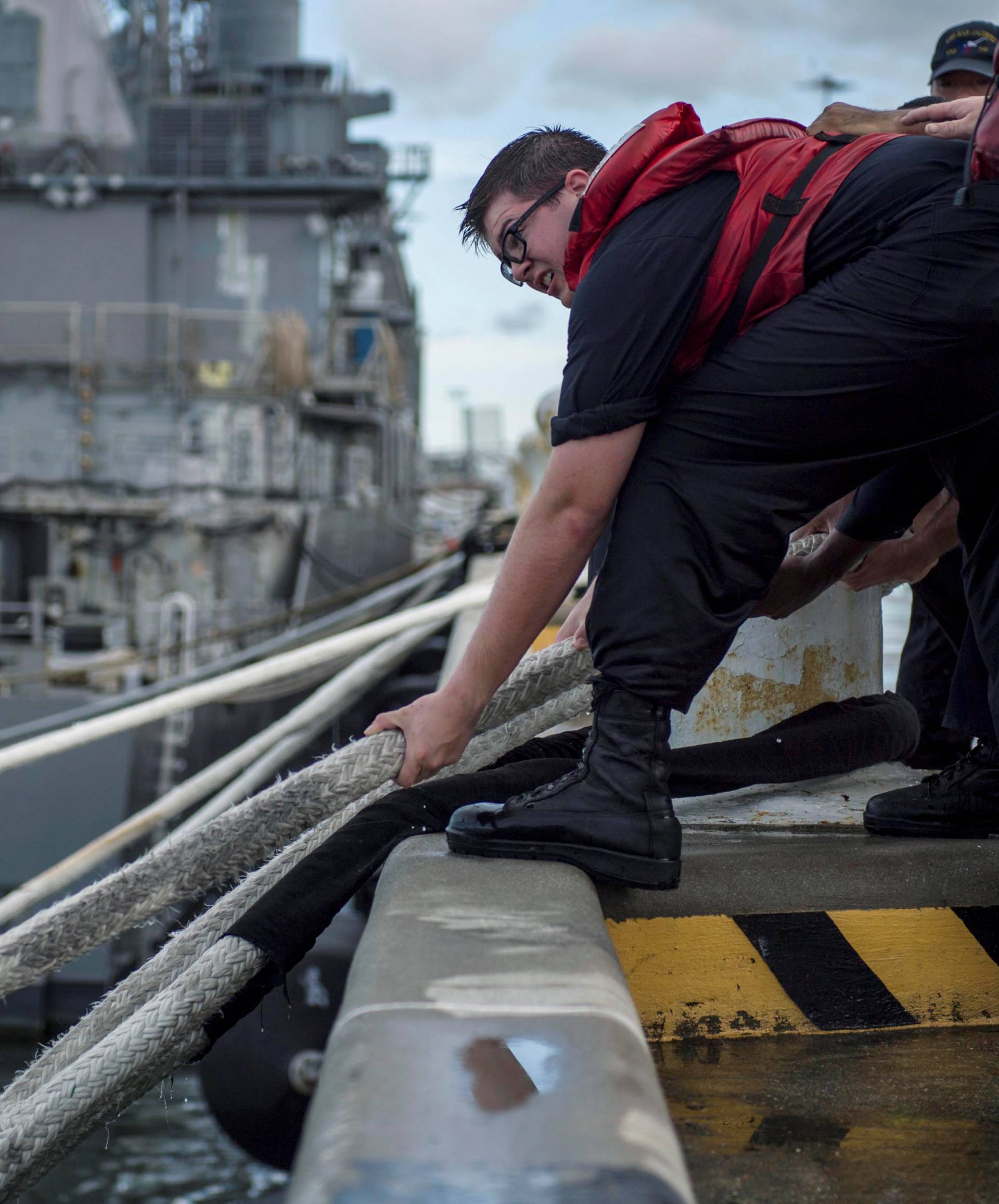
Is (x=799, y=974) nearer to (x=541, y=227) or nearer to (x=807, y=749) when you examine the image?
(x=807, y=749)

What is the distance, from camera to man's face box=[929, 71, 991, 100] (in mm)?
2516

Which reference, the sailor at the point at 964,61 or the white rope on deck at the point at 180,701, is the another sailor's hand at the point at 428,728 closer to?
the white rope on deck at the point at 180,701

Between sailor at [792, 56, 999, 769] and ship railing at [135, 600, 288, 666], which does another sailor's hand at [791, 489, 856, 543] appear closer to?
sailor at [792, 56, 999, 769]

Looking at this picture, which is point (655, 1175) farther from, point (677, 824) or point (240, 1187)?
point (240, 1187)

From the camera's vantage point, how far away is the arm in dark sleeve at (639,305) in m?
1.43

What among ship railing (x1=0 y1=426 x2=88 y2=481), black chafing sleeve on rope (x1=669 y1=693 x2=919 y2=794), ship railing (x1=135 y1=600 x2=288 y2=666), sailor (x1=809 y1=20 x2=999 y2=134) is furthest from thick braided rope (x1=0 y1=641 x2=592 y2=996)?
ship railing (x1=0 y1=426 x2=88 y2=481)

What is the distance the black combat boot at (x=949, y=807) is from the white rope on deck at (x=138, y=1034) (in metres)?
0.75

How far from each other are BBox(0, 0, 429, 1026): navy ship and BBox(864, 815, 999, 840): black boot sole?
11.8 metres

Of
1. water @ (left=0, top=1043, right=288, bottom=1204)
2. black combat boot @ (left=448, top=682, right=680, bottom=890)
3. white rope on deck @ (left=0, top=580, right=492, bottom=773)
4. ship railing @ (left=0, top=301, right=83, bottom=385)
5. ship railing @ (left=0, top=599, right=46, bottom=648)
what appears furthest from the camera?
ship railing @ (left=0, top=301, right=83, bottom=385)

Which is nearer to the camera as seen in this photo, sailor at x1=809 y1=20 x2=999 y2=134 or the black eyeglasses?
the black eyeglasses

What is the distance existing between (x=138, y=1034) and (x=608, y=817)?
612 mm

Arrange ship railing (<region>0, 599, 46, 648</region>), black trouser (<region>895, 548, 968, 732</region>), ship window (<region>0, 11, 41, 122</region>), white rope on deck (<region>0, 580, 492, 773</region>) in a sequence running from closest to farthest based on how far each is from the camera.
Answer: black trouser (<region>895, 548, 968, 732</region>), white rope on deck (<region>0, 580, 492, 773</region>), ship railing (<region>0, 599, 46, 648</region>), ship window (<region>0, 11, 41, 122</region>)

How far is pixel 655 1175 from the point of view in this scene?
69 cm

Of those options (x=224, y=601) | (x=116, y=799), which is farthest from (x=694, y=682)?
(x=224, y=601)
